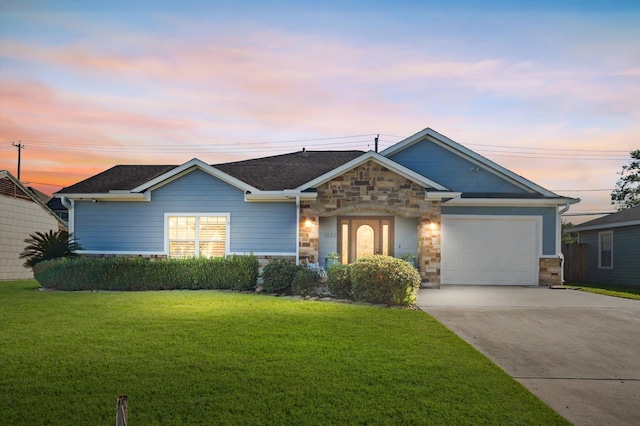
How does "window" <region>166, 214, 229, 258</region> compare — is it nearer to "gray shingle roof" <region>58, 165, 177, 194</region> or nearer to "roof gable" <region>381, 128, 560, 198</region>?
"gray shingle roof" <region>58, 165, 177, 194</region>

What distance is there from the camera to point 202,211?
17.0 m

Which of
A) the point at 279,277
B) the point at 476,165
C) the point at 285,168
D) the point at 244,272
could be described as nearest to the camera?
the point at 279,277

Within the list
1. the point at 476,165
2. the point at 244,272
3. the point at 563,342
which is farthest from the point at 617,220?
the point at 244,272

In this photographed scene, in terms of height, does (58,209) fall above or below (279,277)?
above

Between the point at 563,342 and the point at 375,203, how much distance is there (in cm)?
885

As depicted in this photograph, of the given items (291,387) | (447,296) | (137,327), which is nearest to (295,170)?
(447,296)

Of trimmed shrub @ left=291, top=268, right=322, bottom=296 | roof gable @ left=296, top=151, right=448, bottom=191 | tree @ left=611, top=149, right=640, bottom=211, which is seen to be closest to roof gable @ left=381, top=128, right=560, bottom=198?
roof gable @ left=296, top=151, right=448, bottom=191

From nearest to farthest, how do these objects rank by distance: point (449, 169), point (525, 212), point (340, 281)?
1. point (340, 281)
2. point (525, 212)
3. point (449, 169)

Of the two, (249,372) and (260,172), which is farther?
(260,172)

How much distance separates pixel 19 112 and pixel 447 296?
16722 millimetres

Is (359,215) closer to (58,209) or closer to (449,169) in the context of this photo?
(449,169)

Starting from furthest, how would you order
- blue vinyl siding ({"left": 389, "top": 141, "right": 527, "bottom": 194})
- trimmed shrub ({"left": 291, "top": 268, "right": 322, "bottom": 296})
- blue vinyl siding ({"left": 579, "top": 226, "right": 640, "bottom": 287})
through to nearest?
blue vinyl siding ({"left": 579, "top": 226, "right": 640, "bottom": 287}) → blue vinyl siding ({"left": 389, "top": 141, "right": 527, "bottom": 194}) → trimmed shrub ({"left": 291, "top": 268, "right": 322, "bottom": 296})

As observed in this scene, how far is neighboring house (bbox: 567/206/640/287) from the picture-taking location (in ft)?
69.5

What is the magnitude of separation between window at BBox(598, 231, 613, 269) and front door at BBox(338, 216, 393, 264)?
12.5 metres
